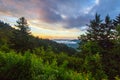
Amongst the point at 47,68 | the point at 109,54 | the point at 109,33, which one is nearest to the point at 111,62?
the point at 109,54

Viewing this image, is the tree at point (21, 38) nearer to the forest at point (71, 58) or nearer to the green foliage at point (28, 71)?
the forest at point (71, 58)

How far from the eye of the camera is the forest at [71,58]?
7.72 metres

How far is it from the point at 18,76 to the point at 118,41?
4534 centimetres

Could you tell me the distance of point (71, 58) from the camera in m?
51.8

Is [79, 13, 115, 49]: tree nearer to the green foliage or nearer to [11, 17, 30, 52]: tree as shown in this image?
[11, 17, 30, 52]: tree

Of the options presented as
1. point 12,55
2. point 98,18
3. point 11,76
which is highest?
point 98,18

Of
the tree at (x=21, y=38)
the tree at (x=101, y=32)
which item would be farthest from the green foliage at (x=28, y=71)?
the tree at (x=21, y=38)

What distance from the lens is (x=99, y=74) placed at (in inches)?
1516

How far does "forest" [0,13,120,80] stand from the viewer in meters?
7.72

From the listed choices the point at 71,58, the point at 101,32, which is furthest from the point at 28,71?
the point at 101,32

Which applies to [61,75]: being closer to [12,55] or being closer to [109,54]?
[12,55]

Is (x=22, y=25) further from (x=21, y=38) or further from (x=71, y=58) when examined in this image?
(x=71, y=58)

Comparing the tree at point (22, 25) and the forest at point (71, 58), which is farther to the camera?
the tree at point (22, 25)

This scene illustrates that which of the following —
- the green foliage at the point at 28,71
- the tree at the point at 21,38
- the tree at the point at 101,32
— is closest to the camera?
the green foliage at the point at 28,71
